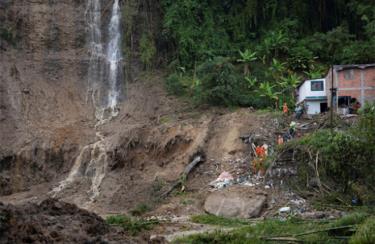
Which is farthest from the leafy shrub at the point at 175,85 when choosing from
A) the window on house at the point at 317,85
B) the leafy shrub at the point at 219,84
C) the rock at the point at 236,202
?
the rock at the point at 236,202

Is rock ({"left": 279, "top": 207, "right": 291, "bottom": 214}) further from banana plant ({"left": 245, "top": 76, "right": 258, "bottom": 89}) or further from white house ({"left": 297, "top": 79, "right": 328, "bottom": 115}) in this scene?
banana plant ({"left": 245, "top": 76, "right": 258, "bottom": 89})

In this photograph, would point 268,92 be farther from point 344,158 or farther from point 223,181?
point 344,158

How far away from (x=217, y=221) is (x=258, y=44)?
772 inches

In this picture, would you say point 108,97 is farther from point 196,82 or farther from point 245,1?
point 245,1

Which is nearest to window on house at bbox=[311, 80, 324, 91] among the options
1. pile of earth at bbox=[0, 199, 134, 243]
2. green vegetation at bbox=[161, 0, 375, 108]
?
green vegetation at bbox=[161, 0, 375, 108]

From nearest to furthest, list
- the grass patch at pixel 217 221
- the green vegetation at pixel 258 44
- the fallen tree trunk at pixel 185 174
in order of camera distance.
→ the grass patch at pixel 217 221 → the fallen tree trunk at pixel 185 174 → the green vegetation at pixel 258 44

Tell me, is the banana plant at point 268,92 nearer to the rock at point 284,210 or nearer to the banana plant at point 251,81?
the banana plant at point 251,81

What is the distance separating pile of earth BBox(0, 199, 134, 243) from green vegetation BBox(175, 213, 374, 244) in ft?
7.55

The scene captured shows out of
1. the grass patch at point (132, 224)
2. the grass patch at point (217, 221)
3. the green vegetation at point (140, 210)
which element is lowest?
the green vegetation at point (140, 210)

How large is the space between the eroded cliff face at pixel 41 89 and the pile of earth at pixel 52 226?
42.4 feet

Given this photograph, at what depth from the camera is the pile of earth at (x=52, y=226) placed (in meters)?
15.3

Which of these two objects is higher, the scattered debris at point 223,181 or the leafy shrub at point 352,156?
the leafy shrub at point 352,156

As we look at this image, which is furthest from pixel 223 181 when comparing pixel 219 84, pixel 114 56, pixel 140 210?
pixel 114 56

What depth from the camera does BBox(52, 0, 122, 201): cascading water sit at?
100 feet
